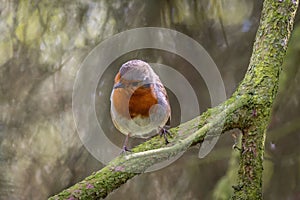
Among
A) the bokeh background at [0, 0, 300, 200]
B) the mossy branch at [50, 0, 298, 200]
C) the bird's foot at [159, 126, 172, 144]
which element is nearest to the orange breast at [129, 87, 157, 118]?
the bird's foot at [159, 126, 172, 144]

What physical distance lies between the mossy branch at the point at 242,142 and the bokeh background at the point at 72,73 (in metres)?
0.81

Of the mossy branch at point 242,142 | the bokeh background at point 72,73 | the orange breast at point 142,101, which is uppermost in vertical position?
the bokeh background at point 72,73

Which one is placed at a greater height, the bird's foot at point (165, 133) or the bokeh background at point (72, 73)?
the bokeh background at point (72, 73)

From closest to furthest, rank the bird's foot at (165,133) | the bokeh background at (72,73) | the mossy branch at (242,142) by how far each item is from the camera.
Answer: the mossy branch at (242,142), the bird's foot at (165,133), the bokeh background at (72,73)

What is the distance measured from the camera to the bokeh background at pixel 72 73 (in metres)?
2.36

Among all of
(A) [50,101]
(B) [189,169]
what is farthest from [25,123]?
(B) [189,169]

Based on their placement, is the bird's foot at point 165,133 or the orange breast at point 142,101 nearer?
the bird's foot at point 165,133

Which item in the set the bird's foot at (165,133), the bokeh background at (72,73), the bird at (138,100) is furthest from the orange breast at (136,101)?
the bokeh background at (72,73)

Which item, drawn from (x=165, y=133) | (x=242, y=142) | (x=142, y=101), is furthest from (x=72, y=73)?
(x=242, y=142)

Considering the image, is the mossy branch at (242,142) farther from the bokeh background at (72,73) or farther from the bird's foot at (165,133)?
the bokeh background at (72,73)

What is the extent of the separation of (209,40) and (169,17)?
23 cm

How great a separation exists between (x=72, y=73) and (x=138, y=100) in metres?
0.80

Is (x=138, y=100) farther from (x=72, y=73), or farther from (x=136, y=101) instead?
(x=72, y=73)

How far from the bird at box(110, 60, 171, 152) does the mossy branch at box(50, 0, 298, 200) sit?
232mm
